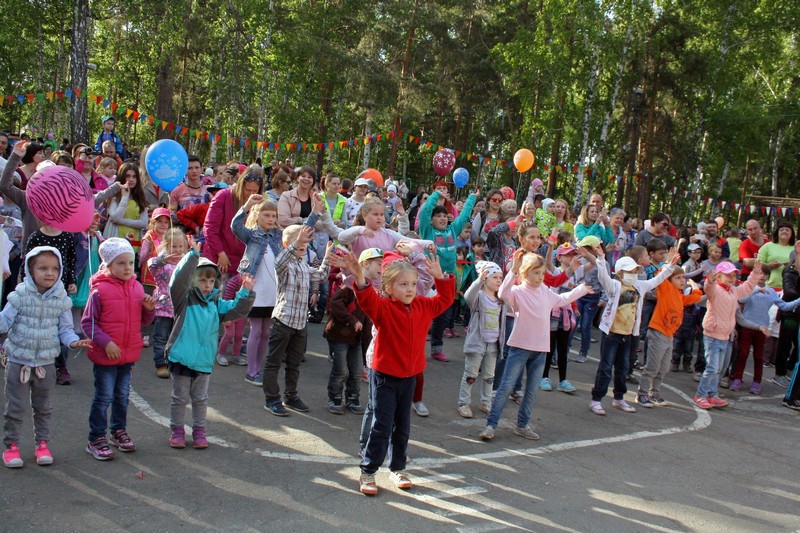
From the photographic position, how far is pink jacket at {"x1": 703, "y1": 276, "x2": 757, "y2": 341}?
8.82 meters

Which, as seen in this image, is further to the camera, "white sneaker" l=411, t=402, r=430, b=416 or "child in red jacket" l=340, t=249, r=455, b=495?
"white sneaker" l=411, t=402, r=430, b=416

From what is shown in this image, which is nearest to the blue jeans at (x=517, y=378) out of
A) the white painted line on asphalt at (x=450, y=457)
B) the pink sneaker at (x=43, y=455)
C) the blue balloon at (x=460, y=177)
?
the white painted line on asphalt at (x=450, y=457)

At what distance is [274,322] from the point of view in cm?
666

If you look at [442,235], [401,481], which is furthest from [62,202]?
[442,235]

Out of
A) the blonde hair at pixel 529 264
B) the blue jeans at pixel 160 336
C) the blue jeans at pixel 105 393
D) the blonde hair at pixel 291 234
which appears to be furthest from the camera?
the blue jeans at pixel 160 336

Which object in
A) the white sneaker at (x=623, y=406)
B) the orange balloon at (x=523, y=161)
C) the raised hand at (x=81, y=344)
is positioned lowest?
the white sneaker at (x=623, y=406)

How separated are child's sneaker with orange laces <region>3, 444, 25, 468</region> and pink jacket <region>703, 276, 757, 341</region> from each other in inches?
311

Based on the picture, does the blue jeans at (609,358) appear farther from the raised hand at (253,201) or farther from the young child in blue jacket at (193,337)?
the young child in blue jacket at (193,337)

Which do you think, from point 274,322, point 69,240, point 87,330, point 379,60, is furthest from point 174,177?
point 379,60

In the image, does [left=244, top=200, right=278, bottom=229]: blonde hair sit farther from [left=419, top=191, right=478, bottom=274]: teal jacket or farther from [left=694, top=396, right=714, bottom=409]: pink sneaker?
[left=694, top=396, right=714, bottom=409]: pink sneaker

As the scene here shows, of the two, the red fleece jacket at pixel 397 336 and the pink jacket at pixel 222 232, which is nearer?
the red fleece jacket at pixel 397 336

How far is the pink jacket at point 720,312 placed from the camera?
8820 mm

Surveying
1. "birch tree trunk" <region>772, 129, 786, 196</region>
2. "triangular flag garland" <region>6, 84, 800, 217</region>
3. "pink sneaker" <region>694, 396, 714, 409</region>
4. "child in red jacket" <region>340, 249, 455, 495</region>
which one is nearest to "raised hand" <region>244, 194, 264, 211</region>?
"child in red jacket" <region>340, 249, 455, 495</region>

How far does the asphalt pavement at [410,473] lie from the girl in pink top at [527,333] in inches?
11.0
